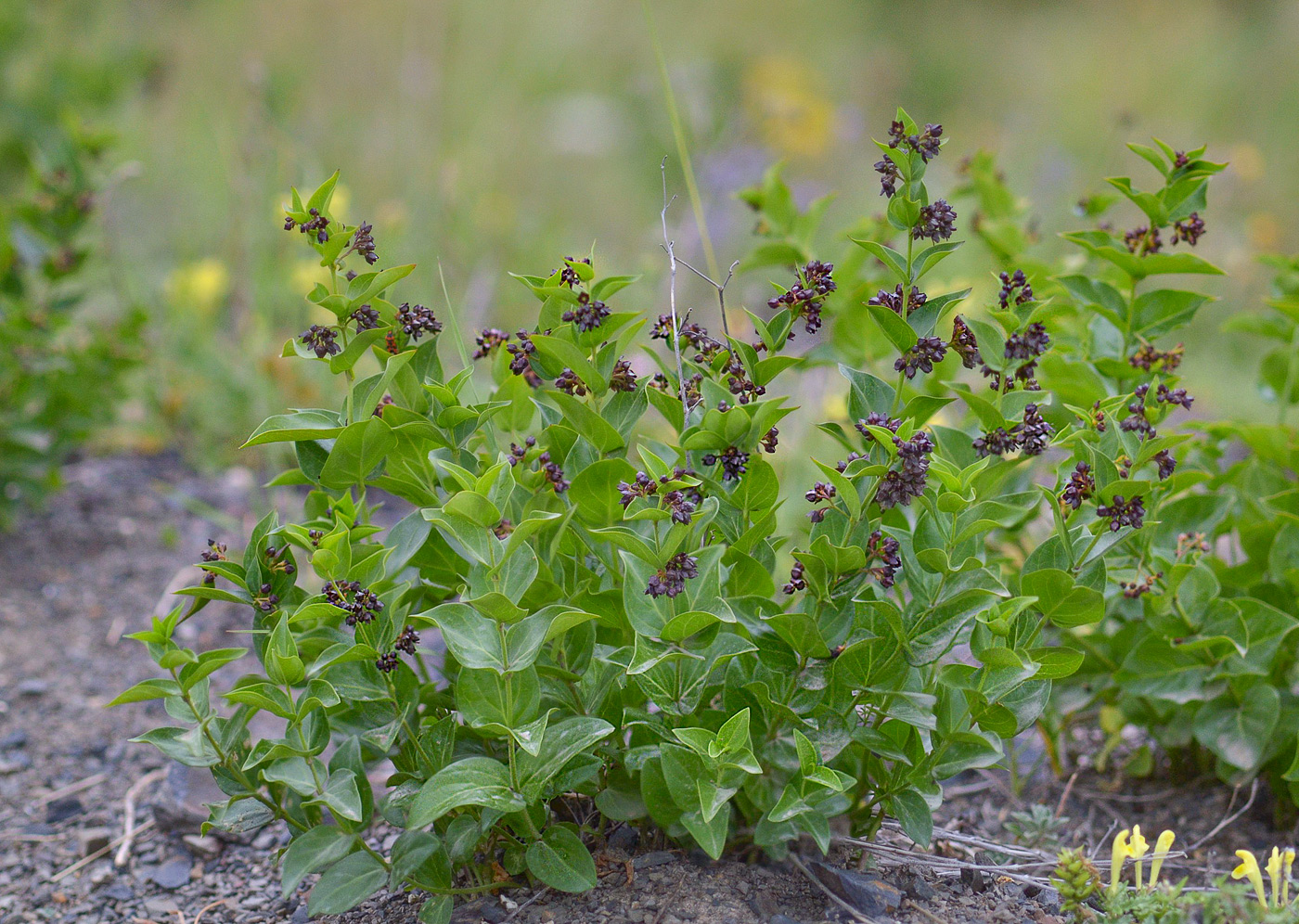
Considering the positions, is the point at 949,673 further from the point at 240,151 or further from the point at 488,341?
the point at 240,151

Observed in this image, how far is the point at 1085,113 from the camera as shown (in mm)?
7473

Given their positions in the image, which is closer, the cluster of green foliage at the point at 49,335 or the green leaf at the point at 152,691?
the green leaf at the point at 152,691

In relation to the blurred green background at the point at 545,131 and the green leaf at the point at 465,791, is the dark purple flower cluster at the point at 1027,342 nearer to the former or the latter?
the green leaf at the point at 465,791

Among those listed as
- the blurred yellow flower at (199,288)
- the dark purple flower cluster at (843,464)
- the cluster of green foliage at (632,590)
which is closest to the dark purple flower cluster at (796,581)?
the cluster of green foliage at (632,590)

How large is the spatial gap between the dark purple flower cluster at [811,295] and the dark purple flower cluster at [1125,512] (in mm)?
411

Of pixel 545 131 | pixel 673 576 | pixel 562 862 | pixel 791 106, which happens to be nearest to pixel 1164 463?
pixel 673 576

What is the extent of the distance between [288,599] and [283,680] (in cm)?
16

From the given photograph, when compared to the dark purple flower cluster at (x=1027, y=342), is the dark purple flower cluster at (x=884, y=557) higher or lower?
lower

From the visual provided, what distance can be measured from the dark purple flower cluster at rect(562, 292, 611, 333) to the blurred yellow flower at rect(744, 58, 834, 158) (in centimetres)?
373

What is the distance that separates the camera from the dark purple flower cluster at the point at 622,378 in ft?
4.17

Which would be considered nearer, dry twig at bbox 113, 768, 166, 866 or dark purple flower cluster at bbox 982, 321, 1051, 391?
dark purple flower cluster at bbox 982, 321, 1051, 391

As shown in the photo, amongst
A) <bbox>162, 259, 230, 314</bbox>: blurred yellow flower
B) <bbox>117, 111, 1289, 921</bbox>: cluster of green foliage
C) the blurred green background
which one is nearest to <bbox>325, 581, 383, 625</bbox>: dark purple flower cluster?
<bbox>117, 111, 1289, 921</bbox>: cluster of green foliage

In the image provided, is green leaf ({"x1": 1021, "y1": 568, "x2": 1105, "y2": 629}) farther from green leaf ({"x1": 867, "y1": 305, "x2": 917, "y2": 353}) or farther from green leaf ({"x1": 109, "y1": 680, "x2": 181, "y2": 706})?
green leaf ({"x1": 109, "y1": 680, "x2": 181, "y2": 706})

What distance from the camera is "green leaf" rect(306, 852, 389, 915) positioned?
1212 mm
